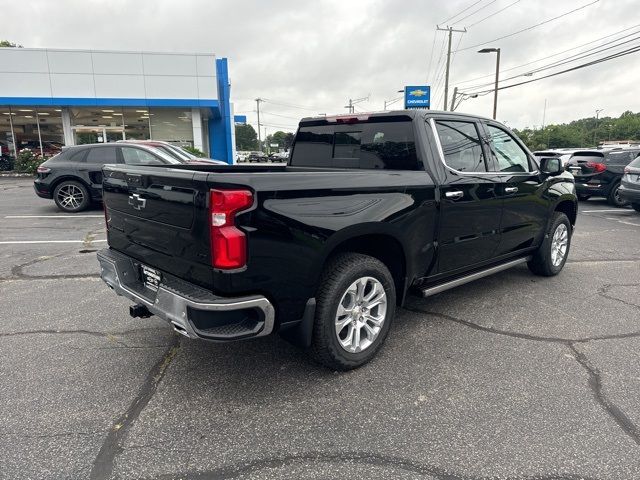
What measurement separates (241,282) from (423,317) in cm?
233

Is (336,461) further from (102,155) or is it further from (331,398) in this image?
(102,155)

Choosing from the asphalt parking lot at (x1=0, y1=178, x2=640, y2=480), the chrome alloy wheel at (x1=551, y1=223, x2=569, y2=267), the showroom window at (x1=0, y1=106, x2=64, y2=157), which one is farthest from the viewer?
the showroom window at (x1=0, y1=106, x2=64, y2=157)

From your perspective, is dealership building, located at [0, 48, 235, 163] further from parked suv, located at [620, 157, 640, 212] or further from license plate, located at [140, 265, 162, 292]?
license plate, located at [140, 265, 162, 292]

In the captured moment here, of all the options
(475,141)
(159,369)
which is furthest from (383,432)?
(475,141)

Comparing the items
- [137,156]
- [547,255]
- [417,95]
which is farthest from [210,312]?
[417,95]

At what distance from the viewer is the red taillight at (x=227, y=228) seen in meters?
2.43

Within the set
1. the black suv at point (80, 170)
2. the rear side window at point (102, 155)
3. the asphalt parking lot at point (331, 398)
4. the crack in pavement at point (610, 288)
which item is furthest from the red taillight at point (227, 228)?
the rear side window at point (102, 155)

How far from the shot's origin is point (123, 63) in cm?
2236

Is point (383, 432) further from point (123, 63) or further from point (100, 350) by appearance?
point (123, 63)

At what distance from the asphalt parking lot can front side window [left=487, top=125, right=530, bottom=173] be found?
1.44m

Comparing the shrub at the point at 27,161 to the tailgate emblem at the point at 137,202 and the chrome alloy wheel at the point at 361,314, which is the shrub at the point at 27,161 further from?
the chrome alloy wheel at the point at 361,314

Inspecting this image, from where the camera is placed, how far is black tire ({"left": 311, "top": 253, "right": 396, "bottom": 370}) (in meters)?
2.91

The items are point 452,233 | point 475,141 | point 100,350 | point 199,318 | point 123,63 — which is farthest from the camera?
point 123,63

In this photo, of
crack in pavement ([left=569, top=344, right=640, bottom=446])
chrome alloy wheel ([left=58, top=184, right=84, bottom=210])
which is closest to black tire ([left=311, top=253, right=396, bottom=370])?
crack in pavement ([left=569, top=344, right=640, bottom=446])
